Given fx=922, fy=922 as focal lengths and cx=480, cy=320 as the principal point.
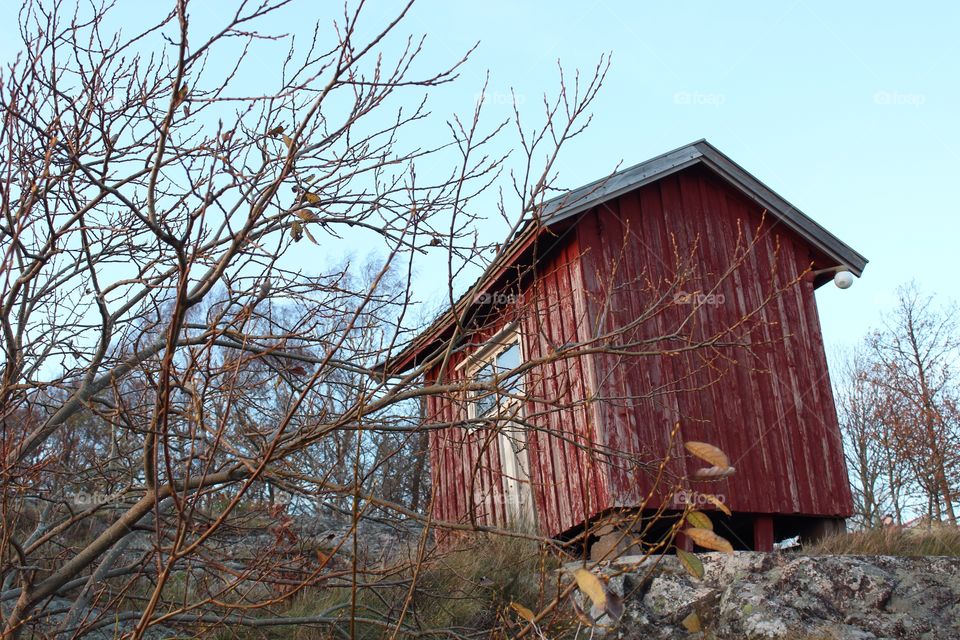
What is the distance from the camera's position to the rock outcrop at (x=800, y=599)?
668cm

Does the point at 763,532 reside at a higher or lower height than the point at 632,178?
lower

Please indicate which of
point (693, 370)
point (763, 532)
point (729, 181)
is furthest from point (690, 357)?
point (729, 181)

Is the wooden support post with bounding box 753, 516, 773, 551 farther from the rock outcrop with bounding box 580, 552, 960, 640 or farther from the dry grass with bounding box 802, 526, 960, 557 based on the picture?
the rock outcrop with bounding box 580, 552, 960, 640

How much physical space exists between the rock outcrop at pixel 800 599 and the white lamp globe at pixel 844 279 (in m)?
3.50

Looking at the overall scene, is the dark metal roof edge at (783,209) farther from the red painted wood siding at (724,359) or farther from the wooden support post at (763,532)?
the wooden support post at (763,532)

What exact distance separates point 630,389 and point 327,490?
17.2 ft

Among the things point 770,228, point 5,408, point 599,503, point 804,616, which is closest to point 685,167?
point 770,228

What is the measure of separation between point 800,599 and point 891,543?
177cm

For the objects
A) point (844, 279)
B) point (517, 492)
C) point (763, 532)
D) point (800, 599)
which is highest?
point (844, 279)

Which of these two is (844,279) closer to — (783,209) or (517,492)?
(783,209)

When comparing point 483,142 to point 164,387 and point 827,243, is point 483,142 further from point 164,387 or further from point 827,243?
point 827,243

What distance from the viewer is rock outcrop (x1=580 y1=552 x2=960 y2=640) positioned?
6.68 meters

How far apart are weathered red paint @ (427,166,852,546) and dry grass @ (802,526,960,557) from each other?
0.69 metres

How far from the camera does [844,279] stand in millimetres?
9914
